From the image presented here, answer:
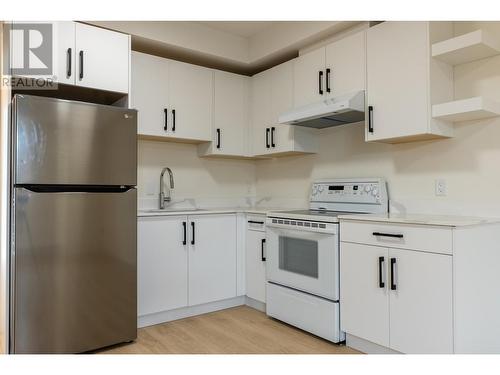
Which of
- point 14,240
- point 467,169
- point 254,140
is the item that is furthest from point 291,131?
point 14,240

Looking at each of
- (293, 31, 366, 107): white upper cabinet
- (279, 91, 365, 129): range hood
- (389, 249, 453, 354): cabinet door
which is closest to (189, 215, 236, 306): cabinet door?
(279, 91, 365, 129): range hood

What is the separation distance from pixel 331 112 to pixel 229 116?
1.25 metres

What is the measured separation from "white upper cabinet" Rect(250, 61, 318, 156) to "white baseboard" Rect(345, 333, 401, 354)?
1.60 meters

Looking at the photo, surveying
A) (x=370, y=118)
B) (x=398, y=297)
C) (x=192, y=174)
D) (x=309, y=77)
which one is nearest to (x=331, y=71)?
(x=309, y=77)

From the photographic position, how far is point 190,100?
340cm

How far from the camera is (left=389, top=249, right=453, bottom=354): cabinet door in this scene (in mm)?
1959

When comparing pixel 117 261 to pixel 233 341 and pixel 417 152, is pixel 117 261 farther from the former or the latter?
pixel 417 152

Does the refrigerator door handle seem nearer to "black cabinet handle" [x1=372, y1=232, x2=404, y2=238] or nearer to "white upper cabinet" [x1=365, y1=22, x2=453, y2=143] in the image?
"black cabinet handle" [x1=372, y1=232, x2=404, y2=238]

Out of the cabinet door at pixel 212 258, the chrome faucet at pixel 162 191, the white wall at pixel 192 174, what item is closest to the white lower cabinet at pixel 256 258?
the cabinet door at pixel 212 258

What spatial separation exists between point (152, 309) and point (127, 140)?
4.33ft

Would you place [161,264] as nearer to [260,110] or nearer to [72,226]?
[72,226]

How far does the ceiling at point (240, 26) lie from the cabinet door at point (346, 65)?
75 cm

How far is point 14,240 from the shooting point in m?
2.10

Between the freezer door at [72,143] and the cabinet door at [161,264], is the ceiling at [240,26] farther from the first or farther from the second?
the cabinet door at [161,264]
